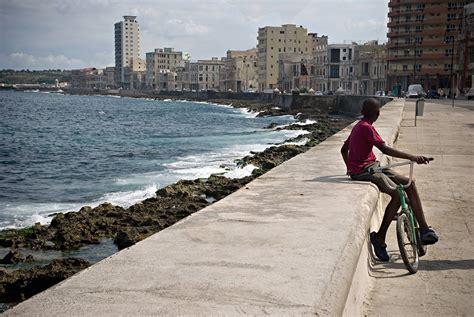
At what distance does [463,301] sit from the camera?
15.5 ft

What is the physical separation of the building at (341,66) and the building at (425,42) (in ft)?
60.4

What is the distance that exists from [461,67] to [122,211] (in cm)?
6291

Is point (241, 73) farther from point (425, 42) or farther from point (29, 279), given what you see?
point (29, 279)

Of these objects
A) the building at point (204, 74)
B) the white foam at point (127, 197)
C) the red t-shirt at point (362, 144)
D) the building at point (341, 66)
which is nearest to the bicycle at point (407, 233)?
the red t-shirt at point (362, 144)

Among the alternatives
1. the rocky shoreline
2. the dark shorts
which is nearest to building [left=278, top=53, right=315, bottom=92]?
the rocky shoreline

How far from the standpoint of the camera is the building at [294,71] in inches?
4712

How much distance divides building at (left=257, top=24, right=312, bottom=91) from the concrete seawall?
135 meters

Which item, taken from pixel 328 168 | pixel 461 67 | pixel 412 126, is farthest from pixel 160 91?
pixel 328 168

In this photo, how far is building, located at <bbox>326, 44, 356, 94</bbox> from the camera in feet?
347

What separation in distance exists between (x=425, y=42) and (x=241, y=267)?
285 ft

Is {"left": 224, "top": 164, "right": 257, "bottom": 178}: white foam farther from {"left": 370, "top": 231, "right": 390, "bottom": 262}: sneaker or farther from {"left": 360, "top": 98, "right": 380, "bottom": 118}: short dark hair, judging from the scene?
{"left": 370, "top": 231, "right": 390, "bottom": 262}: sneaker

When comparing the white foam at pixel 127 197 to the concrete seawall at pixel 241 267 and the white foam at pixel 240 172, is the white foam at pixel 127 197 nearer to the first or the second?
the white foam at pixel 240 172

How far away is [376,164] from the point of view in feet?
20.5

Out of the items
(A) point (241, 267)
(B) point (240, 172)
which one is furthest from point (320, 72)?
(A) point (241, 267)
